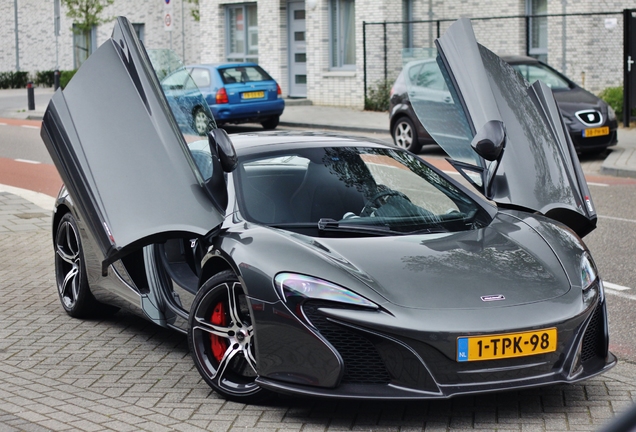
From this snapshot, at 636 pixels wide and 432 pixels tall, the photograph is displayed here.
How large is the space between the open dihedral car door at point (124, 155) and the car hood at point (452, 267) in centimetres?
80

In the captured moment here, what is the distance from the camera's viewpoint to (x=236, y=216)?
5133mm

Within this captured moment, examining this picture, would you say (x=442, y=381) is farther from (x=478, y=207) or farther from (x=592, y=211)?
(x=592, y=211)

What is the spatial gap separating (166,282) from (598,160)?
1161 centimetres

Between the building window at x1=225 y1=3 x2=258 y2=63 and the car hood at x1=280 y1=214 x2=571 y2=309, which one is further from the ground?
the building window at x1=225 y1=3 x2=258 y2=63

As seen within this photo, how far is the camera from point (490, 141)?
Answer: 19.0ft

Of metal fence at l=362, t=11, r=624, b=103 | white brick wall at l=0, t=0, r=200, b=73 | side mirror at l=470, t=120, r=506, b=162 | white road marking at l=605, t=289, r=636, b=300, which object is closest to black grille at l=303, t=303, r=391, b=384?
side mirror at l=470, t=120, r=506, b=162

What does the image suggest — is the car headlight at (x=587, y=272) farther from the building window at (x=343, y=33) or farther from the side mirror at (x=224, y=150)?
the building window at (x=343, y=33)

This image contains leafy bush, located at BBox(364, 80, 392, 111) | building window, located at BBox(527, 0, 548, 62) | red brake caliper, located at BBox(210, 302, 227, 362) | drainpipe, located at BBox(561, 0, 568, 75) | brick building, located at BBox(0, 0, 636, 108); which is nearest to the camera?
red brake caliper, located at BBox(210, 302, 227, 362)

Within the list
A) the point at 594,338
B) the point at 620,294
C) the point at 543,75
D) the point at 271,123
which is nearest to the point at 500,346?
the point at 594,338

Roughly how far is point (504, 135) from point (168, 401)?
7.90ft

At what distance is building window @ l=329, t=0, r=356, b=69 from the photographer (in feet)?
92.3

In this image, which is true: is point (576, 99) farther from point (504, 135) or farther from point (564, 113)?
point (504, 135)

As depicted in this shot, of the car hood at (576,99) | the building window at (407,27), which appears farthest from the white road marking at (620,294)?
the building window at (407,27)

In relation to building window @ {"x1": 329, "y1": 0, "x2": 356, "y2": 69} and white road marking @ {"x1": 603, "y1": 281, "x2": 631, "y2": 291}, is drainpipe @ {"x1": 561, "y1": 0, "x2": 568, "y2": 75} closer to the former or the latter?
building window @ {"x1": 329, "y1": 0, "x2": 356, "y2": 69}
